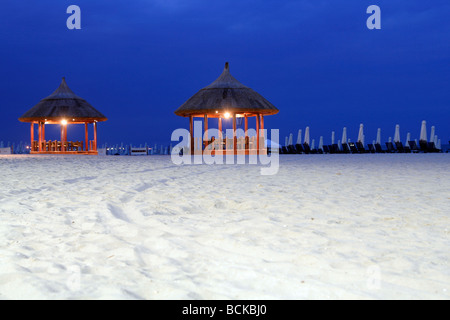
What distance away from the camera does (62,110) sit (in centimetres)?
2367

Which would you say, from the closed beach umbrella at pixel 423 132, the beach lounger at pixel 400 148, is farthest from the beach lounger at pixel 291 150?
the closed beach umbrella at pixel 423 132

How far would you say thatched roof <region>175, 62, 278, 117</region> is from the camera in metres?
19.5

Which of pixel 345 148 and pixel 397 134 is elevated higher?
pixel 397 134

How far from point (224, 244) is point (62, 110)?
22.5 metres

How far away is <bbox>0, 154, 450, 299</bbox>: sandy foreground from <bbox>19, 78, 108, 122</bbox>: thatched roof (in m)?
18.5

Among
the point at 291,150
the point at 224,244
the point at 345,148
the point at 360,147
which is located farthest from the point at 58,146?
the point at 224,244

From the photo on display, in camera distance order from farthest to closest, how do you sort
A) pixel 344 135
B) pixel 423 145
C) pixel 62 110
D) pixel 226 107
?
pixel 344 135, pixel 423 145, pixel 62 110, pixel 226 107

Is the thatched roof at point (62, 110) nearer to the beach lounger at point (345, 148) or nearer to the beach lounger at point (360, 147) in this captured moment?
the beach lounger at point (345, 148)

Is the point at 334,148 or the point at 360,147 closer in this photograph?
the point at 360,147

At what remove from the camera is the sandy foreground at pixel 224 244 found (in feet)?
7.93

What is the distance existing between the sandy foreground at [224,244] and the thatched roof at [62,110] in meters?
18.5

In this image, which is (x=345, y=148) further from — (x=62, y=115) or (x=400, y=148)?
(x=62, y=115)

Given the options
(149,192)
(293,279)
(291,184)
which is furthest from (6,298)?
(291,184)
